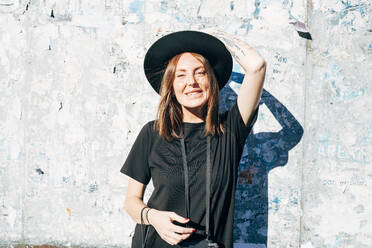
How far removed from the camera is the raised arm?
2.10 m

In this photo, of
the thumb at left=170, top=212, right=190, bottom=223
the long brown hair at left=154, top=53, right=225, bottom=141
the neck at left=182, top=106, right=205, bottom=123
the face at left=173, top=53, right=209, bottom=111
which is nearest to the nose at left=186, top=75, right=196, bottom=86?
the face at left=173, top=53, right=209, bottom=111

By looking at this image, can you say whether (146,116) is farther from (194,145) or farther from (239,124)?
(239,124)

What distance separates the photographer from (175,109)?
2361mm

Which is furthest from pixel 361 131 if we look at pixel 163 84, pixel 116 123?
pixel 116 123

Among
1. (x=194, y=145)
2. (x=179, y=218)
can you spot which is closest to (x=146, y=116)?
(x=194, y=145)

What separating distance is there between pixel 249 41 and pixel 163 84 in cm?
125

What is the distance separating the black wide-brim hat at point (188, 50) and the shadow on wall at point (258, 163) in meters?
0.83

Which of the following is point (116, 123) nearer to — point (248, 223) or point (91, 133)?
point (91, 133)

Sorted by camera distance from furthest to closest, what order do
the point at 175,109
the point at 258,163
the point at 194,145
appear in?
the point at 258,163, the point at 175,109, the point at 194,145

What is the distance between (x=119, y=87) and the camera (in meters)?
3.27

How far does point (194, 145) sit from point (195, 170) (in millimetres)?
167

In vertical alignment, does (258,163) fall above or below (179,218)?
above

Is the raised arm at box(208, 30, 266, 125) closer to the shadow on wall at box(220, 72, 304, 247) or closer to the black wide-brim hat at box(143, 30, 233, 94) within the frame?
the black wide-brim hat at box(143, 30, 233, 94)

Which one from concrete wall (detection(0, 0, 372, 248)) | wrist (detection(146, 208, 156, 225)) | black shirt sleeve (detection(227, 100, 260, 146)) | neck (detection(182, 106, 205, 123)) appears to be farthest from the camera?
concrete wall (detection(0, 0, 372, 248))
